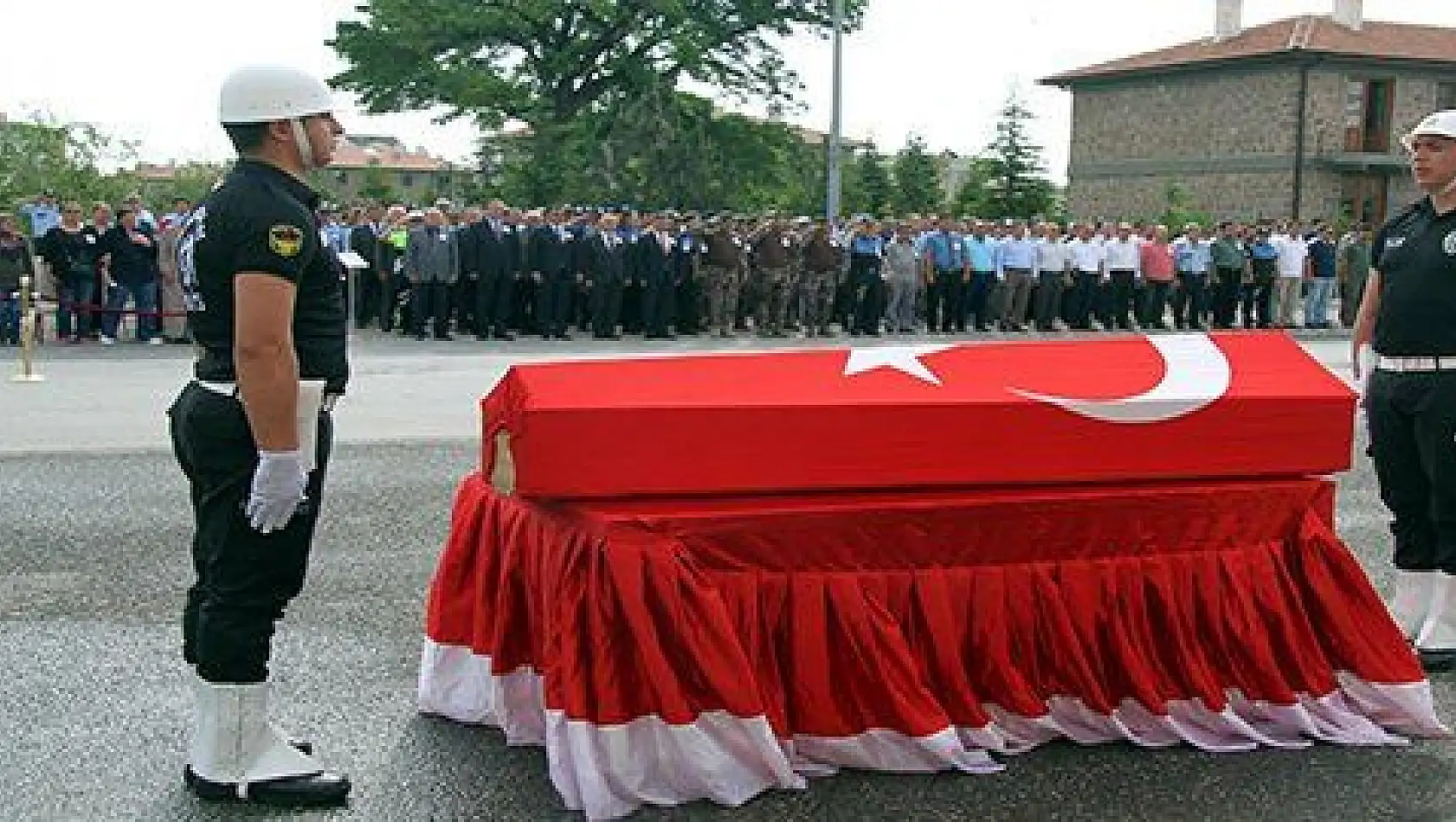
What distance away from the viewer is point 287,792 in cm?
416

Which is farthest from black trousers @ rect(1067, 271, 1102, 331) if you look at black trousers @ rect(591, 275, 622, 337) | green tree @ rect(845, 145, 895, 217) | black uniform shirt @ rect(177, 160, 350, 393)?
green tree @ rect(845, 145, 895, 217)

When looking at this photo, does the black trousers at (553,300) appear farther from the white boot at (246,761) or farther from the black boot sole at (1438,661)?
the white boot at (246,761)

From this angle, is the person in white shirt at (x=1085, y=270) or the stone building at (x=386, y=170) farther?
the stone building at (x=386, y=170)

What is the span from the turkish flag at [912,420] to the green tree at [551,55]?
3750 cm

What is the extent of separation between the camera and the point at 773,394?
441cm

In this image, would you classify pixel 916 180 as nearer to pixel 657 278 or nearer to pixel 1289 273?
pixel 1289 273

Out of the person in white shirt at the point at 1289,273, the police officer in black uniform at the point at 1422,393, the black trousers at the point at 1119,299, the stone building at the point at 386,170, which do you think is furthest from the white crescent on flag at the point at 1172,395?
the stone building at the point at 386,170

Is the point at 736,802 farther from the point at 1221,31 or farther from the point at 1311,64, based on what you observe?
the point at 1221,31

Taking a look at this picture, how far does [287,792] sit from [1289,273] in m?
25.1

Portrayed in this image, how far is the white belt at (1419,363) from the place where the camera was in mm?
5625

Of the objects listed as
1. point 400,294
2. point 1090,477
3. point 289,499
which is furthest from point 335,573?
point 400,294

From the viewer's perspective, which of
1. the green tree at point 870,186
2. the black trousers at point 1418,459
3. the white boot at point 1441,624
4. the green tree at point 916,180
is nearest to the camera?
the black trousers at point 1418,459

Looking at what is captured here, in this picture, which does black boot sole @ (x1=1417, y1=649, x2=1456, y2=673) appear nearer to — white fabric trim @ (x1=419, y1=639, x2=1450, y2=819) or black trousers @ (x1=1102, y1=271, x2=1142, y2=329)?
white fabric trim @ (x1=419, y1=639, x2=1450, y2=819)

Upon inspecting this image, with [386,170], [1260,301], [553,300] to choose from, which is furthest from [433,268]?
[386,170]
